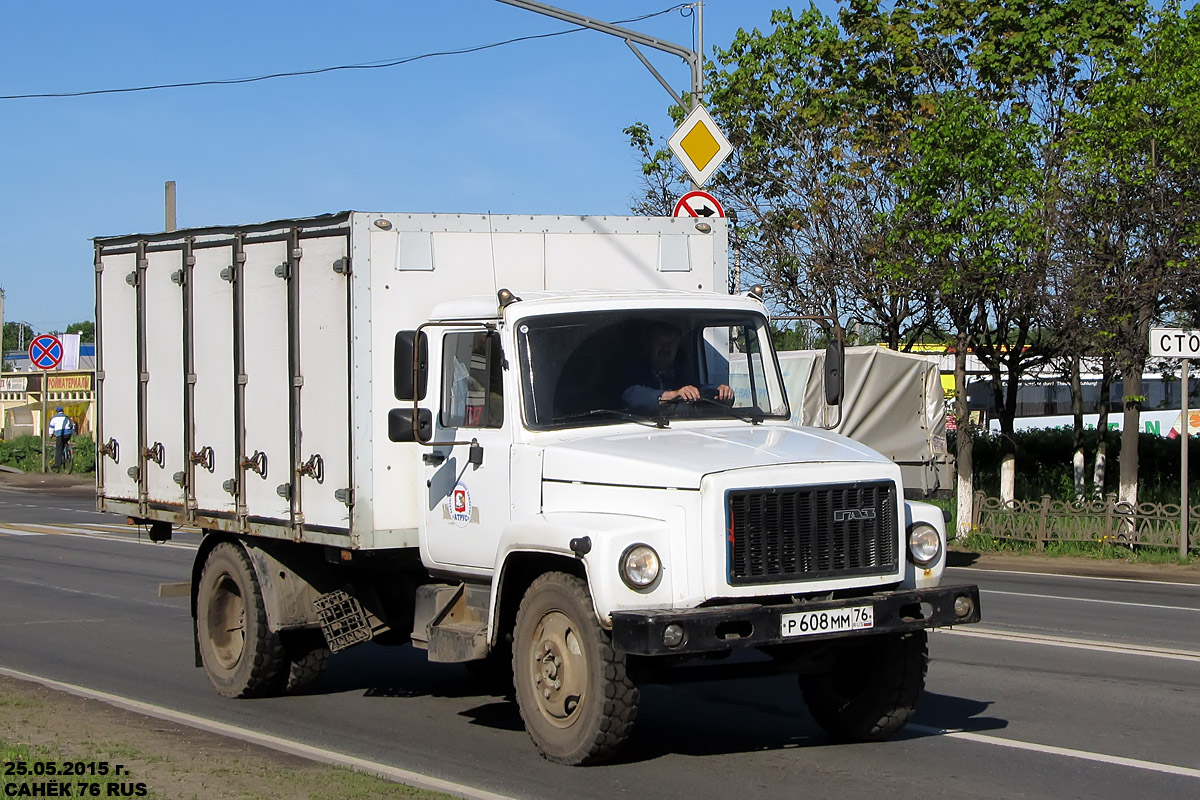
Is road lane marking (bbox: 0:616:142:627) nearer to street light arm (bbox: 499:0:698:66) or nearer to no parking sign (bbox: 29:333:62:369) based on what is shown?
street light arm (bbox: 499:0:698:66)

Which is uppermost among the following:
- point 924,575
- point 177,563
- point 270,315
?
point 270,315

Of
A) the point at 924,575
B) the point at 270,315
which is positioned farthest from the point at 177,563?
the point at 924,575

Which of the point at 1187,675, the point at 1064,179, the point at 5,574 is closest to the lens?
the point at 1187,675

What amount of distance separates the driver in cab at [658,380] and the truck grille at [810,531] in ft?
4.02

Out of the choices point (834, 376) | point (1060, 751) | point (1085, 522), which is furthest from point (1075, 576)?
point (1060, 751)

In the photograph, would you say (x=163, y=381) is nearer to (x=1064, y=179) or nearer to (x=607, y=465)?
(x=607, y=465)

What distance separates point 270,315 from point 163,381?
5.15 ft

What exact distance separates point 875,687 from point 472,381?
283 cm

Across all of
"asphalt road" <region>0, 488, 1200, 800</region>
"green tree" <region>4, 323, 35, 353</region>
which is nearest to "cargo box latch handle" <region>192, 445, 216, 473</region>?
"asphalt road" <region>0, 488, 1200, 800</region>

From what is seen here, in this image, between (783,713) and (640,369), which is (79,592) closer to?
(783,713)

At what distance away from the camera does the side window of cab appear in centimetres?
833

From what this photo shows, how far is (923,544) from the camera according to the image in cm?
777

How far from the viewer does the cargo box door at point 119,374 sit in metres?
11.3

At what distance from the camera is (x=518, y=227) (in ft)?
30.6
